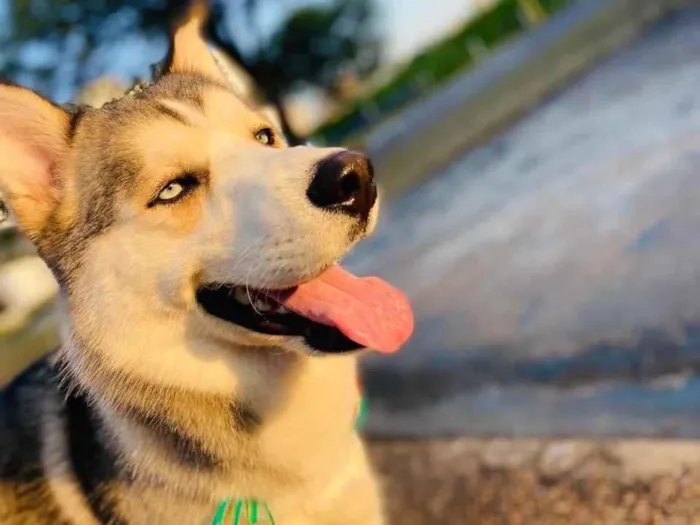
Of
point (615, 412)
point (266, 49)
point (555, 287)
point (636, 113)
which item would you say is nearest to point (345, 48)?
point (266, 49)

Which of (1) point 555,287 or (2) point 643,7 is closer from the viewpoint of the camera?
(1) point 555,287

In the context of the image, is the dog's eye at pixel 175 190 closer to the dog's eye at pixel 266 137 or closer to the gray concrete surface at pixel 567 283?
the dog's eye at pixel 266 137

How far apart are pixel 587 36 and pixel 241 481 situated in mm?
7998

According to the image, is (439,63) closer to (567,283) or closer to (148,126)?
(567,283)

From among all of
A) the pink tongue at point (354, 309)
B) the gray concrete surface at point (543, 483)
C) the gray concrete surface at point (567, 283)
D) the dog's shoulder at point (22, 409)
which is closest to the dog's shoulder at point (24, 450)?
the dog's shoulder at point (22, 409)

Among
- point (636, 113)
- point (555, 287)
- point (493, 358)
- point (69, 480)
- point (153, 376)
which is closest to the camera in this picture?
point (153, 376)

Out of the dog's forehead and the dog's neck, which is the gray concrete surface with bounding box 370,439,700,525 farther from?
the dog's forehead

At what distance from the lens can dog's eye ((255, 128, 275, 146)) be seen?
2232mm

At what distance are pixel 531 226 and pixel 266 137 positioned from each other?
302cm

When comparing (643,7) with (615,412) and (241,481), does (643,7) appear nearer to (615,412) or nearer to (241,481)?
(615,412)

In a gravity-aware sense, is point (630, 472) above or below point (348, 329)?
below

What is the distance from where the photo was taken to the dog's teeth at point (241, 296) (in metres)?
1.97

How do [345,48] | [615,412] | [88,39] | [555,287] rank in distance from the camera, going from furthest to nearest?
→ [345,48], [88,39], [555,287], [615,412]

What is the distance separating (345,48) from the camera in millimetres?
18906
